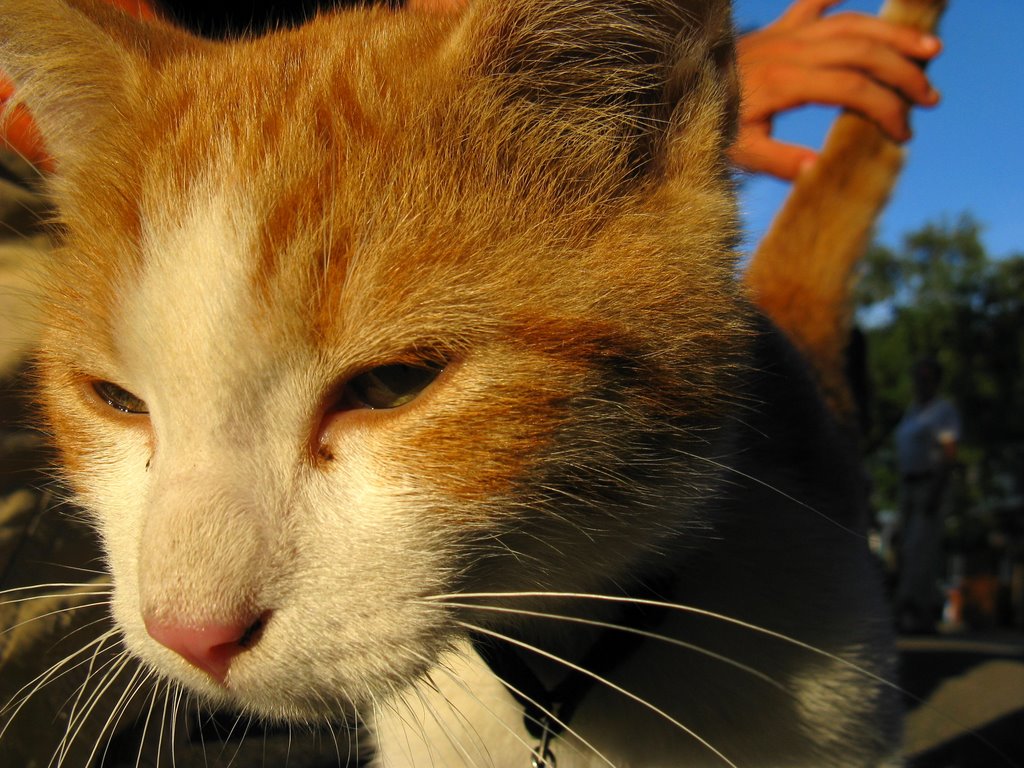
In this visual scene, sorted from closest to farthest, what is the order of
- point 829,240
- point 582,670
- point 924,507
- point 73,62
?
point 582,670 → point 73,62 → point 829,240 → point 924,507

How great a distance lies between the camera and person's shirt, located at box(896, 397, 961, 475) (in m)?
6.40

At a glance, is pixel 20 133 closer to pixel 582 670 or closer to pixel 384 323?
pixel 384 323

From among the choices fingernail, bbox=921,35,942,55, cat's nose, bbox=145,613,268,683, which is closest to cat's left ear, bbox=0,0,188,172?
cat's nose, bbox=145,613,268,683

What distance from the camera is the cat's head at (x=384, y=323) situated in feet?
3.17

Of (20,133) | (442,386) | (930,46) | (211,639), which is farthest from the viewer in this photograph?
(930,46)

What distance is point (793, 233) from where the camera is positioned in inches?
96.9

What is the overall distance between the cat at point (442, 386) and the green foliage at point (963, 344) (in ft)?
74.3

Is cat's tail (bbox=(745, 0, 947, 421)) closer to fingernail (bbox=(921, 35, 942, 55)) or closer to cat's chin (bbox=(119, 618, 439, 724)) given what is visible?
fingernail (bbox=(921, 35, 942, 55))

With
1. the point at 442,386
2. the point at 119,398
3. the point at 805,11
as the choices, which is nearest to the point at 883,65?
the point at 805,11

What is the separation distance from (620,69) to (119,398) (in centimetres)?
91

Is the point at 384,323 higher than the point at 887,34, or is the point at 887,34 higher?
the point at 887,34

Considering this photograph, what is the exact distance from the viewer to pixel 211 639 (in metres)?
0.92

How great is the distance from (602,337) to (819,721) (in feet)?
2.52

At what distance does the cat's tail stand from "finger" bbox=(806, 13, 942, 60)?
8.8 inches
